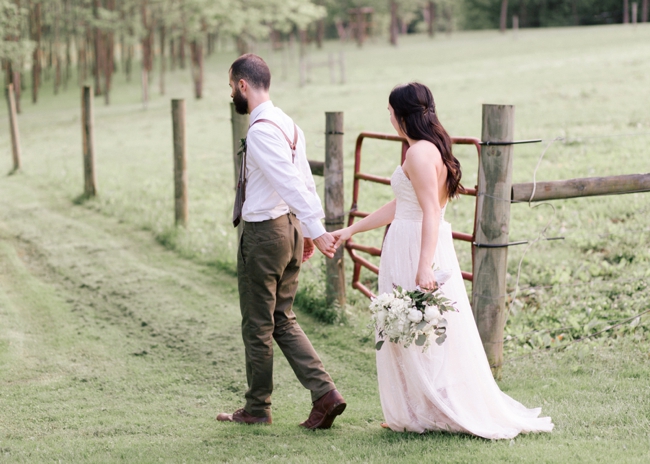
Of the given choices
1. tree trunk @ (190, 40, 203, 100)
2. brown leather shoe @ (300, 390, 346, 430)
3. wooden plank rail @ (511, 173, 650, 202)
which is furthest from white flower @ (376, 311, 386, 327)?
tree trunk @ (190, 40, 203, 100)

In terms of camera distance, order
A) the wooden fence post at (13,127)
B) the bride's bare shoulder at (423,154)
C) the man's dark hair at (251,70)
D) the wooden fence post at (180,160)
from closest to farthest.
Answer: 1. the bride's bare shoulder at (423,154)
2. the man's dark hair at (251,70)
3. the wooden fence post at (180,160)
4. the wooden fence post at (13,127)

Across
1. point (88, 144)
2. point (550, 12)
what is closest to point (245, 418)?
point (88, 144)

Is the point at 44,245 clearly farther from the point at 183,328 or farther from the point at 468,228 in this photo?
the point at 468,228

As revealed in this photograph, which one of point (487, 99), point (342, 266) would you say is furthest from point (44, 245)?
point (487, 99)

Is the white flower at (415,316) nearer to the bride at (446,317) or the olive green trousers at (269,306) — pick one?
the bride at (446,317)

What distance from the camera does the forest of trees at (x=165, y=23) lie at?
3222cm

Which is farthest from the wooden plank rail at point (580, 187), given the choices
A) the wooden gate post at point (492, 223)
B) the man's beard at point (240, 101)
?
the man's beard at point (240, 101)

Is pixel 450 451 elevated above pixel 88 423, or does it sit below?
above

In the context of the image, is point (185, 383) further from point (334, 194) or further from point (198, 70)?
point (198, 70)

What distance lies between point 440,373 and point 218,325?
3247 mm

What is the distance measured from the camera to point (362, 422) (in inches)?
175

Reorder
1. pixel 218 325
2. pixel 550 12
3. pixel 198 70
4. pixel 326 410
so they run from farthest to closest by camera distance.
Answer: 1. pixel 550 12
2. pixel 198 70
3. pixel 218 325
4. pixel 326 410

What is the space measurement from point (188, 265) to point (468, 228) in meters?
3.40

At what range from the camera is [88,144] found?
12.3 meters
